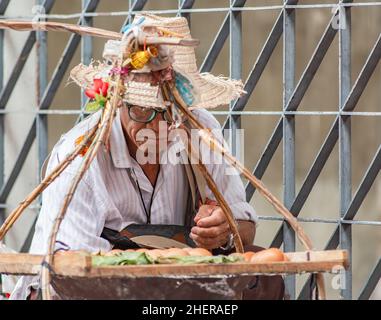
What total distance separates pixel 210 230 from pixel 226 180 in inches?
17.9

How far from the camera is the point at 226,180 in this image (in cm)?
506

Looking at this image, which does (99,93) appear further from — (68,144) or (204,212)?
(204,212)

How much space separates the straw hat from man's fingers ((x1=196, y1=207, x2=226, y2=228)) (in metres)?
0.40

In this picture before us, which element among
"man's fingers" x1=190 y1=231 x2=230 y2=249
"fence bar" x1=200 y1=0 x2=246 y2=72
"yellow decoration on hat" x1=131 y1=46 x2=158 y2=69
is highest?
"fence bar" x1=200 y1=0 x2=246 y2=72

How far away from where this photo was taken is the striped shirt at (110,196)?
467cm

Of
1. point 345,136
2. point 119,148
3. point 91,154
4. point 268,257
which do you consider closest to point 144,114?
point 119,148

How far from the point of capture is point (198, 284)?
392cm

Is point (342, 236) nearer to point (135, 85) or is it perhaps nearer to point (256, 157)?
point (256, 157)

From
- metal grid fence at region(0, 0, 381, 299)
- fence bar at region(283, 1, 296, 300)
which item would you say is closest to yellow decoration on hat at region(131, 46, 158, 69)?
metal grid fence at region(0, 0, 381, 299)

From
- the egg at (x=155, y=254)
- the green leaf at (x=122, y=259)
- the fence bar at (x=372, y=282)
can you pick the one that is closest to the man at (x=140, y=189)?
the egg at (x=155, y=254)

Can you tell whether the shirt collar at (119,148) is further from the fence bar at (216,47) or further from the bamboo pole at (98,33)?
the fence bar at (216,47)

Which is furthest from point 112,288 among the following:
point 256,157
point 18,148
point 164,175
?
point 18,148

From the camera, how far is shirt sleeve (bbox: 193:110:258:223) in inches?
197

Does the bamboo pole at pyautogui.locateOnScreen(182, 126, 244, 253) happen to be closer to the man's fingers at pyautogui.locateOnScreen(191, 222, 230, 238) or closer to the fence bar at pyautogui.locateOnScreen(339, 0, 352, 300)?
the man's fingers at pyautogui.locateOnScreen(191, 222, 230, 238)
